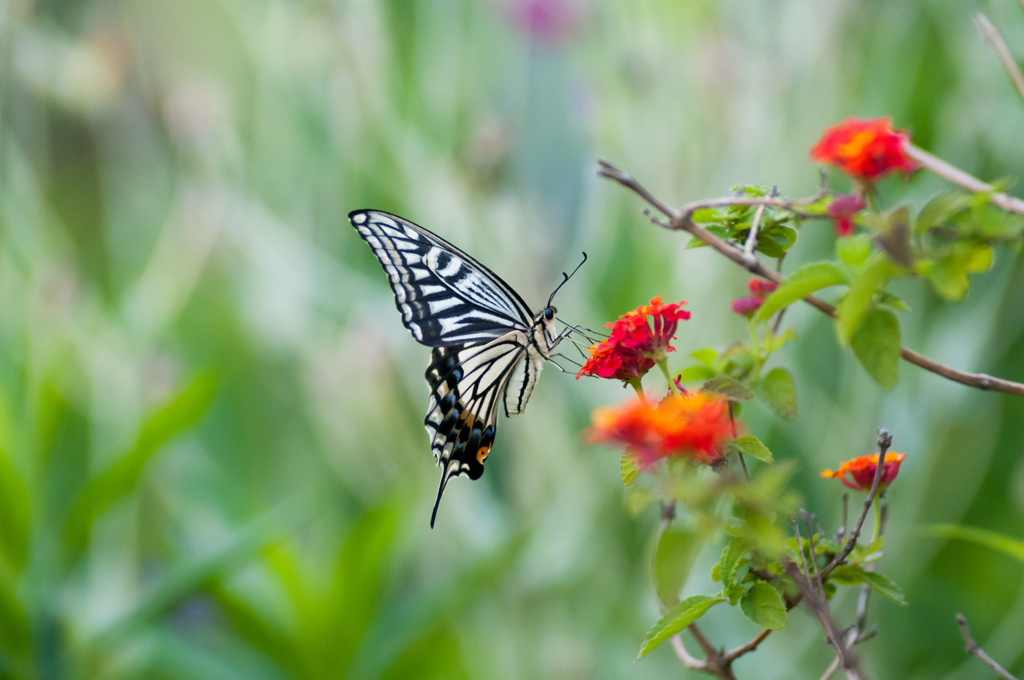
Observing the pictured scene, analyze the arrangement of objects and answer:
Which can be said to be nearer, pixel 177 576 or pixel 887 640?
pixel 177 576

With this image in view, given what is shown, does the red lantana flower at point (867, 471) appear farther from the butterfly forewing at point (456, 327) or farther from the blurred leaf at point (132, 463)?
the blurred leaf at point (132, 463)

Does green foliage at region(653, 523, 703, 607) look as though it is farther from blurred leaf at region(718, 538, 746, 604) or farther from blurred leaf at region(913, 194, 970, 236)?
blurred leaf at region(913, 194, 970, 236)

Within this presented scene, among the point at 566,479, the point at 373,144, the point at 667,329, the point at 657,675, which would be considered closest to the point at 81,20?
the point at 373,144

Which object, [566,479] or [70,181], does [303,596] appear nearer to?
[566,479]

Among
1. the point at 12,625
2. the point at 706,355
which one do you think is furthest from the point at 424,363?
the point at 706,355

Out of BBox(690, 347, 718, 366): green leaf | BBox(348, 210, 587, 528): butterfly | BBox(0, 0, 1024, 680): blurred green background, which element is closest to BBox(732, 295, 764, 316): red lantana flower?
BBox(690, 347, 718, 366): green leaf
